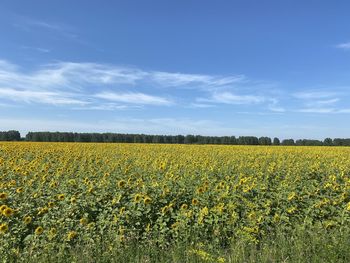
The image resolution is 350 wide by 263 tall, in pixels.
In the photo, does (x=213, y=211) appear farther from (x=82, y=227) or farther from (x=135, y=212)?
(x=82, y=227)

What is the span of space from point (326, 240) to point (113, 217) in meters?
3.30

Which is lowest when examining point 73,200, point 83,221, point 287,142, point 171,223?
point 171,223

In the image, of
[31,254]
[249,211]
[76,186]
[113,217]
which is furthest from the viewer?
[76,186]

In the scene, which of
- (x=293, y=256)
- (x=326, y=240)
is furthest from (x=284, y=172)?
(x=293, y=256)

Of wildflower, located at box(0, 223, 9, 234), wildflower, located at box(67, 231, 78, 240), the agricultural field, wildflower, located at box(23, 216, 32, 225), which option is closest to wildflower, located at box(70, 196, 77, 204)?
the agricultural field

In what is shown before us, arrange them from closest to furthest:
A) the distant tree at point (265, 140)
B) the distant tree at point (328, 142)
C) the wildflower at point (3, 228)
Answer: the wildflower at point (3, 228) < the distant tree at point (328, 142) < the distant tree at point (265, 140)

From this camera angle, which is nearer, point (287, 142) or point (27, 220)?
point (27, 220)

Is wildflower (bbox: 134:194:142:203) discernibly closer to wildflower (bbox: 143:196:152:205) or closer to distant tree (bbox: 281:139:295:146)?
wildflower (bbox: 143:196:152:205)

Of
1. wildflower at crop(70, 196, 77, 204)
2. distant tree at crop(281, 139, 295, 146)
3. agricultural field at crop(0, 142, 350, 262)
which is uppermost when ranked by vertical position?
distant tree at crop(281, 139, 295, 146)

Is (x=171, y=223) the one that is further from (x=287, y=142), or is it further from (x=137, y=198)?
(x=287, y=142)

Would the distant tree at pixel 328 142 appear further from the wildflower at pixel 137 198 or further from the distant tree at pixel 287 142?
the wildflower at pixel 137 198

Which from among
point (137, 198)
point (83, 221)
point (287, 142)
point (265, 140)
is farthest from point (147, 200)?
point (265, 140)

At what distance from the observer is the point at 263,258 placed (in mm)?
4926

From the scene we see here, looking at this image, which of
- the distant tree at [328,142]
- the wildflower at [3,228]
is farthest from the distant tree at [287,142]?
the wildflower at [3,228]
